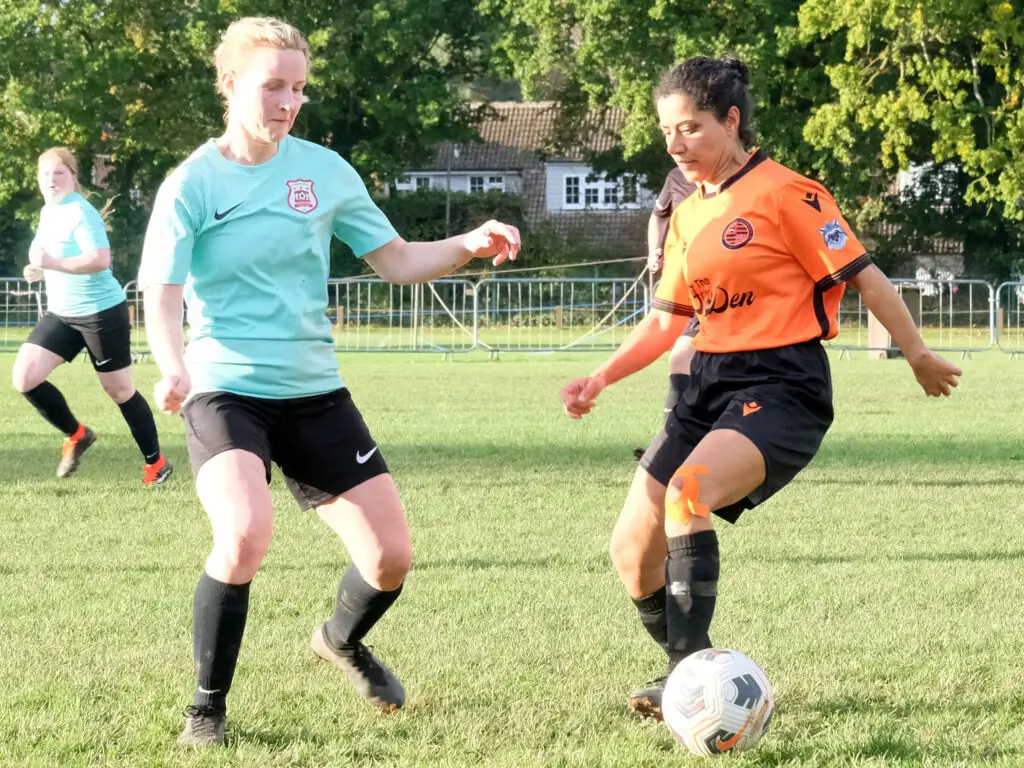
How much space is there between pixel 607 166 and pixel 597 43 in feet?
31.3

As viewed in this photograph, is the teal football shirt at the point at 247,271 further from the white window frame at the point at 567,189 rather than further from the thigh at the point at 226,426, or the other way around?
the white window frame at the point at 567,189

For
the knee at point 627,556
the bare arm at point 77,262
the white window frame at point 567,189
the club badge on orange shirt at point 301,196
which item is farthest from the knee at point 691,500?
the white window frame at point 567,189

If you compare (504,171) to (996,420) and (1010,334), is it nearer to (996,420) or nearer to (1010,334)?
(1010,334)

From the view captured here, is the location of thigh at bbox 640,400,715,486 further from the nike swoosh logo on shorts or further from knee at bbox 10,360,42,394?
knee at bbox 10,360,42,394

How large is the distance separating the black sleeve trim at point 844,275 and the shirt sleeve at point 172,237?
186cm

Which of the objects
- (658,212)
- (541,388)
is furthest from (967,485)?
(541,388)

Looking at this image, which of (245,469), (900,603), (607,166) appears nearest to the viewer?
(245,469)

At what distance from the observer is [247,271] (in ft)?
13.9

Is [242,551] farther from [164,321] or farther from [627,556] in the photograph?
[627,556]

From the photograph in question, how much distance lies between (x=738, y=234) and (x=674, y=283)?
347mm

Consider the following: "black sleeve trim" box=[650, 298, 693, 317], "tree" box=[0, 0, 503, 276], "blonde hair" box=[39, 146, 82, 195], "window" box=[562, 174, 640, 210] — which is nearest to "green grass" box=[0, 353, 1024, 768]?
"black sleeve trim" box=[650, 298, 693, 317]

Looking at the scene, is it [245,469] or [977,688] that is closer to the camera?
[245,469]

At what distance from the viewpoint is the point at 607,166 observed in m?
46.5

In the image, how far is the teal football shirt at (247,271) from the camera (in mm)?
4188
